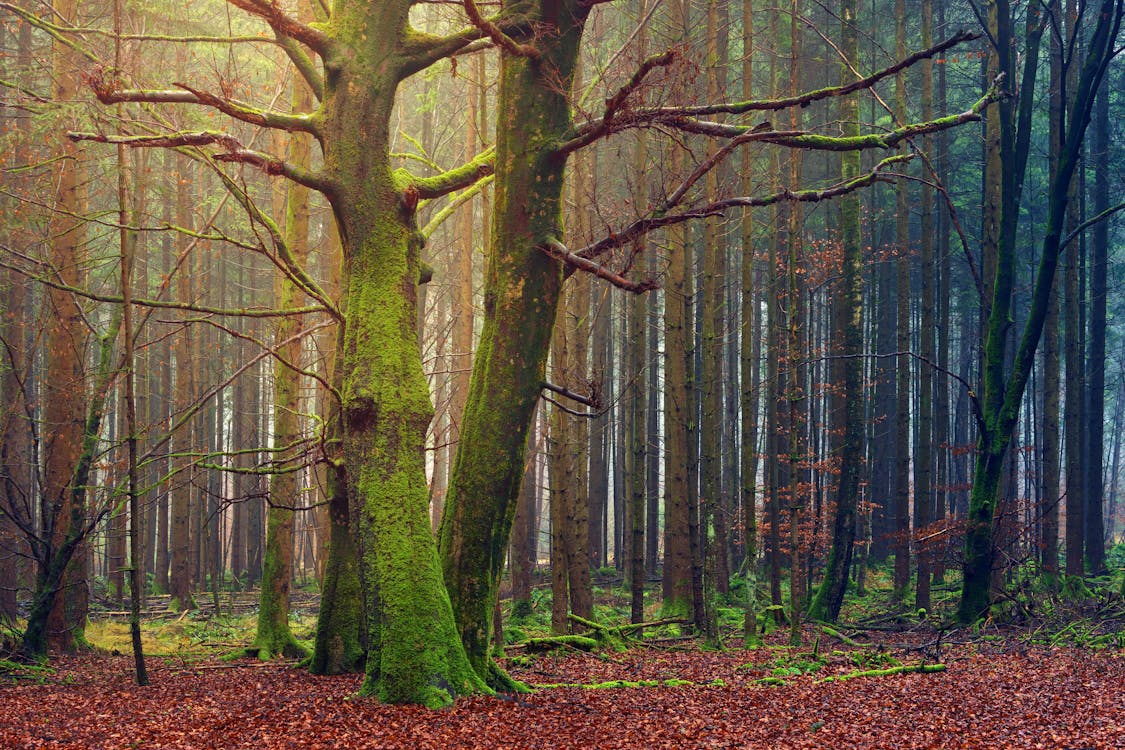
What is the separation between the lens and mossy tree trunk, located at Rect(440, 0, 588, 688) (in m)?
7.12

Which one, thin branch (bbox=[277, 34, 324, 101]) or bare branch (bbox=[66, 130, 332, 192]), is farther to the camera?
thin branch (bbox=[277, 34, 324, 101])

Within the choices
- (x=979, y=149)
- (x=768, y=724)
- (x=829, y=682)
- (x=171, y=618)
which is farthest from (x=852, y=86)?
(x=979, y=149)

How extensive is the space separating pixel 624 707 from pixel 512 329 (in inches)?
130

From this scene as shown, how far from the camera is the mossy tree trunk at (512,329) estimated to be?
712cm

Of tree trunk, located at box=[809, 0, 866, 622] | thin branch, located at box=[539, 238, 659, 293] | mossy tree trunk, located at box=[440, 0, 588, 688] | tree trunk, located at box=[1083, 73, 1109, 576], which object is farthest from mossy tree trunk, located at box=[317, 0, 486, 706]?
tree trunk, located at box=[1083, 73, 1109, 576]

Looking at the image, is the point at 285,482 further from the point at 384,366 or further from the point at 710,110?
the point at 710,110

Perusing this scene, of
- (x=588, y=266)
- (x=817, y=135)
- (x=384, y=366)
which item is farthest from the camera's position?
(x=384, y=366)

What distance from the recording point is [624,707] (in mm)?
7000

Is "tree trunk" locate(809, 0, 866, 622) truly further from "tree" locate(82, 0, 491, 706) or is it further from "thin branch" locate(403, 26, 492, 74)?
"tree" locate(82, 0, 491, 706)

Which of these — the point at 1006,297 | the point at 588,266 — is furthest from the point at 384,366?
the point at 1006,297

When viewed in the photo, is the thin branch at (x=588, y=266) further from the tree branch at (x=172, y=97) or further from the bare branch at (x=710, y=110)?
the tree branch at (x=172, y=97)

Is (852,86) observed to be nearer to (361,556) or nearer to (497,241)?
(497,241)

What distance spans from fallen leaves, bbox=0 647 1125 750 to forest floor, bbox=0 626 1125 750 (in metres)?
0.02

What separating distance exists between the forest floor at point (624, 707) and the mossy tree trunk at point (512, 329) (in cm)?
107
